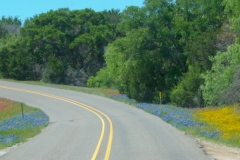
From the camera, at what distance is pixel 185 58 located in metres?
47.2

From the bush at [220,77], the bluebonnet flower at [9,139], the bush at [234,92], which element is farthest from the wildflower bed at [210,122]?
the bluebonnet flower at [9,139]

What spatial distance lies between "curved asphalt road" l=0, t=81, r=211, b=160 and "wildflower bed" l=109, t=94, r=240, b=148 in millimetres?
719

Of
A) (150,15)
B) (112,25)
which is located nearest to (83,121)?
(150,15)

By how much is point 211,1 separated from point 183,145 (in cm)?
2945

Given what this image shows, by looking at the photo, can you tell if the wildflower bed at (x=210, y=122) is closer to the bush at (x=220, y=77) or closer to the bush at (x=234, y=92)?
the bush at (x=234, y=92)

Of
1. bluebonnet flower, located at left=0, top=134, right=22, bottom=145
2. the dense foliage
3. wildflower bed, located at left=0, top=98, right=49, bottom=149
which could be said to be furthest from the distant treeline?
bluebonnet flower, located at left=0, top=134, right=22, bottom=145

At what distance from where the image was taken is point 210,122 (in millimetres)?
25281

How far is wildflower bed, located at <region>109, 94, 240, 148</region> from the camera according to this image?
20328 mm

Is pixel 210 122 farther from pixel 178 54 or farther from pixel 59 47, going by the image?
pixel 59 47

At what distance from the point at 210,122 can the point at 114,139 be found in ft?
28.0

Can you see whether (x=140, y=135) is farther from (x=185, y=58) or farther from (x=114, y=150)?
(x=185, y=58)

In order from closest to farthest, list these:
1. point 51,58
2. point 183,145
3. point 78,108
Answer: point 183,145 < point 78,108 < point 51,58

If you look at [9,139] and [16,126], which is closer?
[9,139]

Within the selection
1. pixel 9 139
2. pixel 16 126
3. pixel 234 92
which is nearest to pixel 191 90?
pixel 234 92
